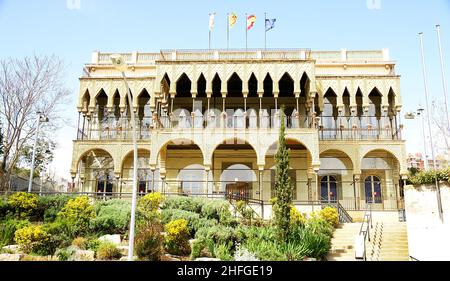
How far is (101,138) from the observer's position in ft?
81.8

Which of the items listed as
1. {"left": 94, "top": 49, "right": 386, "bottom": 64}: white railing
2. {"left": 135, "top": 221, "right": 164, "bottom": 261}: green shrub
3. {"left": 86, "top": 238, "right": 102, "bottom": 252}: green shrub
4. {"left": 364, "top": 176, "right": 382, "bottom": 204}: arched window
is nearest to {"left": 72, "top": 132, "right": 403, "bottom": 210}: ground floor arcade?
{"left": 364, "top": 176, "right": 382, "bottom": 204}: arched window

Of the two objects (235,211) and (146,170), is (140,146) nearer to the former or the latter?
(146,170)

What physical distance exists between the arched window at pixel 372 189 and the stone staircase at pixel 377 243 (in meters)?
8.64

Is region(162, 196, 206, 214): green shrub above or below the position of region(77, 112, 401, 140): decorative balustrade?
below

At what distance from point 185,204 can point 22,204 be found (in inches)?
275

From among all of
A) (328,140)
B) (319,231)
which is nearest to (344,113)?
(328,140)

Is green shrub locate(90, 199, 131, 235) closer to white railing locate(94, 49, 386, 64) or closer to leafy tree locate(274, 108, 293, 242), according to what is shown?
leafy tree locate(274, 108, 293, 242)

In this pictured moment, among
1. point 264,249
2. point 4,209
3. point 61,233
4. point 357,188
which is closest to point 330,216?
point 264,249

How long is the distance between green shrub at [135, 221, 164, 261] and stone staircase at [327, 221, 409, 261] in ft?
20.0

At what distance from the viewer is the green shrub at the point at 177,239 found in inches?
519

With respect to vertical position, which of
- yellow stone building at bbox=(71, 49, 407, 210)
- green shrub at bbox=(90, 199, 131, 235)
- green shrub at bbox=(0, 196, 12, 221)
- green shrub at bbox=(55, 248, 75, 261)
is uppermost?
yellow stone building at bbox=(71, 49, 407, 210)

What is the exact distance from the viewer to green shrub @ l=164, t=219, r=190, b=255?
1318 centimetres

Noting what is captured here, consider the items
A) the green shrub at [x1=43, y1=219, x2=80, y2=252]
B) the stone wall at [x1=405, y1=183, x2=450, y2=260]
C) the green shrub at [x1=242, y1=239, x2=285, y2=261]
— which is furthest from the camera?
the green shrub at [x1=43, y1=219, x2=80, y2=252]

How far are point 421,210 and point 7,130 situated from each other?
22.8 metres
